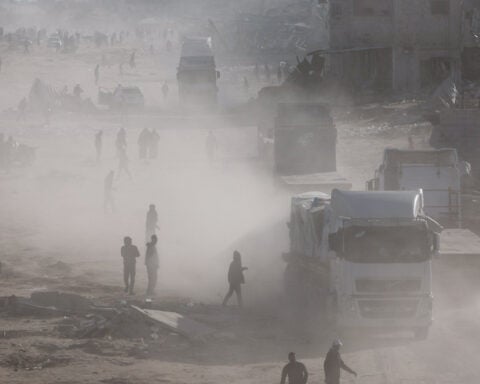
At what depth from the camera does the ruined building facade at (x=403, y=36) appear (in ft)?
199

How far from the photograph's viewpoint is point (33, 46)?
319 feet

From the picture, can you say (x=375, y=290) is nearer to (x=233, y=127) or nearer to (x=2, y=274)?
(x=2, y=274)

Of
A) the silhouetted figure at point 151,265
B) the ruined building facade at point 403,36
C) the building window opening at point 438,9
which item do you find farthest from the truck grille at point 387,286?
the building window opening at point 438,9

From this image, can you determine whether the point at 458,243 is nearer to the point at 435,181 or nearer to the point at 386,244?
the point at 435,181

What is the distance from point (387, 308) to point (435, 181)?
8.62 metres

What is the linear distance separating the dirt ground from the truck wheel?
0.10m

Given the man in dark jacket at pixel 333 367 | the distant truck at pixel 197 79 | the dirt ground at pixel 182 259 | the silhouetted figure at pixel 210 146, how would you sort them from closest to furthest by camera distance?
the man in dark jacket at pixel 333 367
the dirt ground at pixel 182 259
the silhouetted figure at pixel 210 146
the distant truck at pixel 197 79

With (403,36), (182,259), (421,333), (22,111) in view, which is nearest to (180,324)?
(421,333)

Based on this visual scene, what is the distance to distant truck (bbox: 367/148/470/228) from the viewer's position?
89.1ft

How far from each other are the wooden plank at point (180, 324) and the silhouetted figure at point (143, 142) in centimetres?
2687

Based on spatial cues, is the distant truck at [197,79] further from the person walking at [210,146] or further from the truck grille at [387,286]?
the truck grille at [387,286]

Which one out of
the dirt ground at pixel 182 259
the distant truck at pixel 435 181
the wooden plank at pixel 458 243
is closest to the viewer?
the dirt ground at pixel 182 259

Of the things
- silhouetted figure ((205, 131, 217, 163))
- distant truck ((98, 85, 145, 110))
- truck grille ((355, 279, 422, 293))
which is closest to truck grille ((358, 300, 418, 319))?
truck grille ((355, 279, 422, 293))

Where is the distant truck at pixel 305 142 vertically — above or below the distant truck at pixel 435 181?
above
